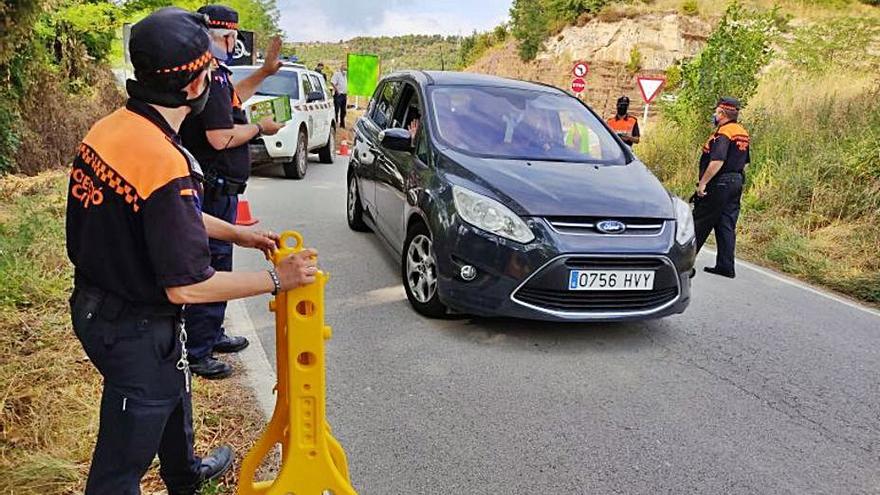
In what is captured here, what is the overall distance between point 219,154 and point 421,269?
174 centimetres

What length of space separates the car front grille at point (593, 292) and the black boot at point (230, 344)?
172cm

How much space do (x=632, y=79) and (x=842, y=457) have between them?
27.2m

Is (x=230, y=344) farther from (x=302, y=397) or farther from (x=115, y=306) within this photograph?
(x=115, y=306)

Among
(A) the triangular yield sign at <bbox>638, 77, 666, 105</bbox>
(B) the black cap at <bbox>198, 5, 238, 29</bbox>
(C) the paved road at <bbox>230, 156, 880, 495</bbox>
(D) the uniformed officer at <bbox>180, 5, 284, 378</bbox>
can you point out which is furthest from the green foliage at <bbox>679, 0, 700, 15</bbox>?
(B) the black cap at <bbox>198, 5, 238, 29</bbox>

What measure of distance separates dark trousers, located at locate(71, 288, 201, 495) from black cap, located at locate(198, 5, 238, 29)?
6.70 ft

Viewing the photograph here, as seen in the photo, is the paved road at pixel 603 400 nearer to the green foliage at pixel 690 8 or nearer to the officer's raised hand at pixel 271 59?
the officer's raised hand at pixel 271 59

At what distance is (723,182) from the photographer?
21.3ft

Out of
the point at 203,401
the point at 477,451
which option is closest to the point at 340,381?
the point at 203,401

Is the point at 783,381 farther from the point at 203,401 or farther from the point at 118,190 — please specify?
the point at 118,190

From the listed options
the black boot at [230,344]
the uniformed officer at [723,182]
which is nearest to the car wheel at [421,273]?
the black boot at [230,344]

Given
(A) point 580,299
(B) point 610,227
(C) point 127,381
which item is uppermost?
(C) point 127,381

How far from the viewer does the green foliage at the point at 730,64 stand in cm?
1118

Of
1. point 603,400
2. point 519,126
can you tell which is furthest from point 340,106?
point 603,400

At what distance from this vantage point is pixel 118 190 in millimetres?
1678
